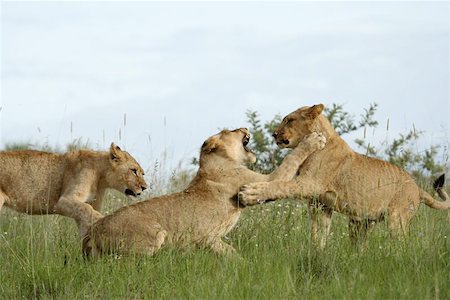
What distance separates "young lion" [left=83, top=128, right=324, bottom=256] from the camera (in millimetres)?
5926

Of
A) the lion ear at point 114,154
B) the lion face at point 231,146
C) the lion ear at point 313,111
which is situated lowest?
the lion ear at point 114,154

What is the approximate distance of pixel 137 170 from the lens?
7516mm

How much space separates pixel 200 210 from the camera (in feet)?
20.4

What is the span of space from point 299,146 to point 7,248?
234 cm

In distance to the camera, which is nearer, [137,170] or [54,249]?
[54,249]

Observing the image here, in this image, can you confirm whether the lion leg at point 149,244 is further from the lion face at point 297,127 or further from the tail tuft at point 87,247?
the lion face at point 297,127

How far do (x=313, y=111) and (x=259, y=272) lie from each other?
202 centimetres

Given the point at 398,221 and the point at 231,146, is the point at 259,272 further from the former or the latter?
the point at 398,221

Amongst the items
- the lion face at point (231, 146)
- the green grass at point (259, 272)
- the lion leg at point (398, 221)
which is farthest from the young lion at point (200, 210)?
the lion leg at point (398, 221)

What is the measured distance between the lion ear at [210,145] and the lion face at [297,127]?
2.52 feet

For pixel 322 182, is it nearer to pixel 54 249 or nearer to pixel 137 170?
pixel 137 170

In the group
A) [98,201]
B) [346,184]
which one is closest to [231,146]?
[346,184]

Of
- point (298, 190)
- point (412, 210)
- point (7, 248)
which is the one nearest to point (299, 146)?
point (298, 190)

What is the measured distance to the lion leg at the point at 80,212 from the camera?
7.02 meters
